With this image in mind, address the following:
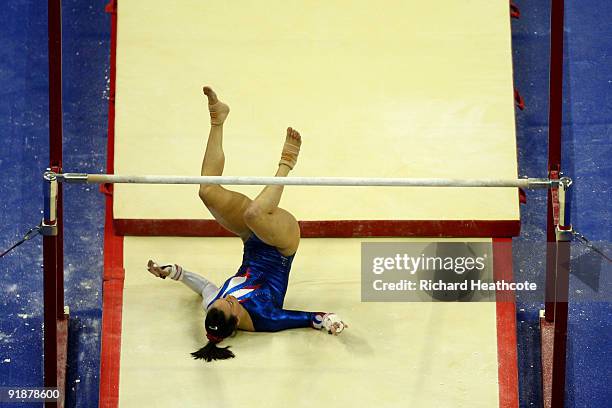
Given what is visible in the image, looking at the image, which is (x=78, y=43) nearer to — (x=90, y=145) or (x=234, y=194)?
(x=90, y=145)

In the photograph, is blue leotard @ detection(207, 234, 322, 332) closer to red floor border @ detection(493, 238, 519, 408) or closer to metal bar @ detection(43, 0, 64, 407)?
metal bar @ detection(43, 0, 64, 407)

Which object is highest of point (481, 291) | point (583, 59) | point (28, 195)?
point (583, 59)

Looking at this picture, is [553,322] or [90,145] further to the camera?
[90,145]

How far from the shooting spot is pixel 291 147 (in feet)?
16.8

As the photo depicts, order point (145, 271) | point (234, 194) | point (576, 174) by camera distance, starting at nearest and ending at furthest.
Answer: point (234, 194) → point (145, 271) → point (576, 174)

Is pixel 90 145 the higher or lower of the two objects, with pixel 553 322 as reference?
higher

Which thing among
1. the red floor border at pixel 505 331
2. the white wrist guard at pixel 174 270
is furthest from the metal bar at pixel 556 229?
the white wrist guard at pixel 174 270

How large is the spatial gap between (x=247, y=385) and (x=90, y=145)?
1481 millimetres

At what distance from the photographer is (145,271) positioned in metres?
5.64

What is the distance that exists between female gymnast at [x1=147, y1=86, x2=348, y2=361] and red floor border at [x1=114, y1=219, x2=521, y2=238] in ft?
0.83

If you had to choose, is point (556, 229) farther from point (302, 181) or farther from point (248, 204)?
point (248, 204)

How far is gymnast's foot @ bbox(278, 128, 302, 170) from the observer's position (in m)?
5.09

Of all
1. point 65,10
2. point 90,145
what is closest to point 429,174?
point 90,145

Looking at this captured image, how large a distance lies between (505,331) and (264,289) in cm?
104
